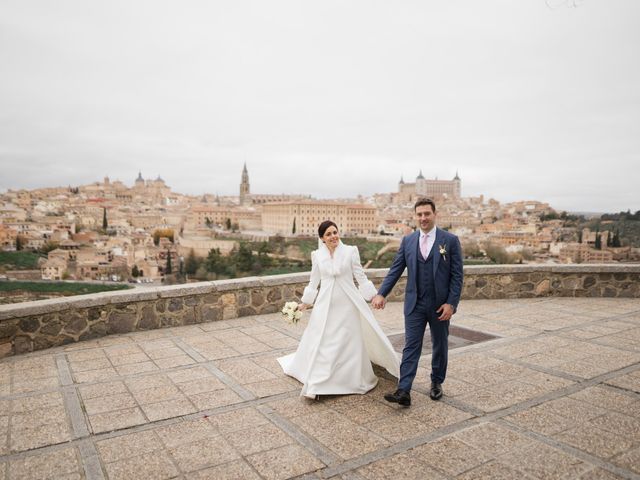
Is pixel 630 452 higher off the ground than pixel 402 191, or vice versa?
pixel 402 191

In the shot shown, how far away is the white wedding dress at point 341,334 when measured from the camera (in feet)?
11.4

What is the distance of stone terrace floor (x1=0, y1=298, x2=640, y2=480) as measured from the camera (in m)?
2.45

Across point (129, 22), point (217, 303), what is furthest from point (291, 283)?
point (129, 22)

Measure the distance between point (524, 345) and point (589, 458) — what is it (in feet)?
8.05

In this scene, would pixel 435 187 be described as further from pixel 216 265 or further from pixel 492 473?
pixel 492 473

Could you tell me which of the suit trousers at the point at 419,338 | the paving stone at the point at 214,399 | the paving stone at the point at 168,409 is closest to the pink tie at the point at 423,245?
the suit trousers at the point at 419,338

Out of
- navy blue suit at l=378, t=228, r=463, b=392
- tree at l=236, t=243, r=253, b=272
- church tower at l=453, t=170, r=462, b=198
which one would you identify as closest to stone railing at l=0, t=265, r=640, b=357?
navy blue suit at l=378, t=228, r=463, b=392

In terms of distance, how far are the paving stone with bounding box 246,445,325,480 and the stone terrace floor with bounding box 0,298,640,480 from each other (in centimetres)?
1

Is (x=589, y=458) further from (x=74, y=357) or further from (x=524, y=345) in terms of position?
(x=74, y=357)

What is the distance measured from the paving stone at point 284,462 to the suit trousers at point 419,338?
1.01 metres

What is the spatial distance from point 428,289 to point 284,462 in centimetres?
157

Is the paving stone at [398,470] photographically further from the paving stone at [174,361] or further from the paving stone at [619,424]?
the paving stone at [174,361]

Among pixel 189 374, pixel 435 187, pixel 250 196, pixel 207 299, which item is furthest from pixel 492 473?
pixel 435 187

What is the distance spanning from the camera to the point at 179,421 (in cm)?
303
